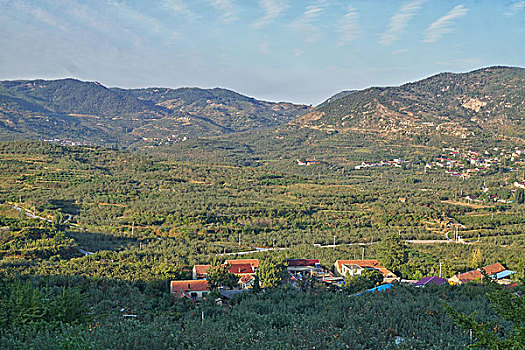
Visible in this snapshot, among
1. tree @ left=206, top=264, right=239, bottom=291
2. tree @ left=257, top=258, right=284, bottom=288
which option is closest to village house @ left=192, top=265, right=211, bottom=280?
tree @ left=257, top=258, right=284, bottom=288

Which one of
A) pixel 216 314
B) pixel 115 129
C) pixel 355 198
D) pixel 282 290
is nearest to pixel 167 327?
pixel 216 314

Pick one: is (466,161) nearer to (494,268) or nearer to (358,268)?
(494,268)

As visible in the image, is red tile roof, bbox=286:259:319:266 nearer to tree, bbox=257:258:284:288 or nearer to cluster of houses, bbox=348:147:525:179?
tree, bbox=257:258:284:288

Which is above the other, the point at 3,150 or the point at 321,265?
the point at 3,150

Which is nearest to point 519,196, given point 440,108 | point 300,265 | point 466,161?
point 466,161

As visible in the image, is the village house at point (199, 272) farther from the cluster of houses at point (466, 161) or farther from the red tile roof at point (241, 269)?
the cluster of houses at point (466, 161)

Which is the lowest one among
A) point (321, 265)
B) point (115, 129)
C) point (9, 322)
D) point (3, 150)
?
point (321, 265)

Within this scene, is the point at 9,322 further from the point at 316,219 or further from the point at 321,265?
the point at 316,219

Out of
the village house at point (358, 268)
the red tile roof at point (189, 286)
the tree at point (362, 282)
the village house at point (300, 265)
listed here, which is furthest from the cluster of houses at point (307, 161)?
the red tile roof at point (189, 286)
